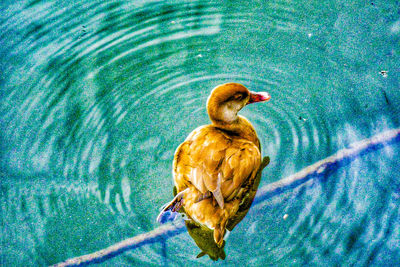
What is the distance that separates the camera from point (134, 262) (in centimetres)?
385

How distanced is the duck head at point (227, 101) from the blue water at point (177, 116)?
530 mm

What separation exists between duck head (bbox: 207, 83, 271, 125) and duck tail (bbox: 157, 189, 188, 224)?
2.64ft

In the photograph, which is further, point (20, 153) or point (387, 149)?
point (20, 153)

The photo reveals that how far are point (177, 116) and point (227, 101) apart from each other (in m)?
0.86

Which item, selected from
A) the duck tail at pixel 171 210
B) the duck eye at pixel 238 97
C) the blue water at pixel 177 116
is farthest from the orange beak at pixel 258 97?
the duck tail at pixel 171 210

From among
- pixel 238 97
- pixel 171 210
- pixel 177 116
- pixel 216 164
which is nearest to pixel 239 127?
pixel 238 97

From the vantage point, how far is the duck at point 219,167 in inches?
146

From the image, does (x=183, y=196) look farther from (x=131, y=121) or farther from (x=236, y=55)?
(x=236, y=55)

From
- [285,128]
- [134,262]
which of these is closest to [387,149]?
[285,128]

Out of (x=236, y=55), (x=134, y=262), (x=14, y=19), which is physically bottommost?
(x=134, y=262)

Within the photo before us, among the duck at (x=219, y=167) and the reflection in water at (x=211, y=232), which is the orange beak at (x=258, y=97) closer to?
the duck at (x=219, y=167)

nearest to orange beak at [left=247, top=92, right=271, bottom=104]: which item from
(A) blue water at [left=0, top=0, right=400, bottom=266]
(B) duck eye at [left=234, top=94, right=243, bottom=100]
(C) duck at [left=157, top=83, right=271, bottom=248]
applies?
(C) duck at [left=157, top=83, right=271, bottom=248]

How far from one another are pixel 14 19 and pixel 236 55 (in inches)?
121

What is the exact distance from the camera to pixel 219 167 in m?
3.74
